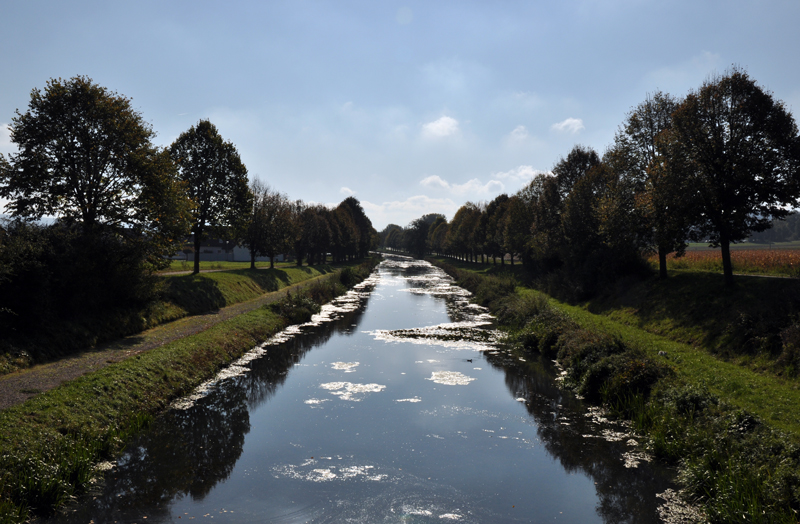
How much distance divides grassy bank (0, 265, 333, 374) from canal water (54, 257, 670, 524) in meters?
5.65

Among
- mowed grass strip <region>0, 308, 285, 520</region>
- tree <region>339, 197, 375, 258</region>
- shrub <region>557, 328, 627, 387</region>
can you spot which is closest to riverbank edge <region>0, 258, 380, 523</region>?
mowed grass strip <region>0, 308, 285, 520</region>

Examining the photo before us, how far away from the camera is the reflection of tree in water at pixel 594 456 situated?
958 cm

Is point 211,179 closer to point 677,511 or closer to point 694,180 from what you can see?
point 694,180

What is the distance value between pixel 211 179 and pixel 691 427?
134 ft

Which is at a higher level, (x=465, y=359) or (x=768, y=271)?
(x=768, y=271)

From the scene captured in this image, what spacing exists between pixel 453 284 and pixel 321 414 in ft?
156

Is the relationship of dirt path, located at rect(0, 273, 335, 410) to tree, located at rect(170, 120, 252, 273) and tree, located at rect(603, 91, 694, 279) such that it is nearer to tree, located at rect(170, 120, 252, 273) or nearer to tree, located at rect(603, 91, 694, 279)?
tree, located at rect(170, 120, 252, 273)

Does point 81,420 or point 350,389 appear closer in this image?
point 81,420

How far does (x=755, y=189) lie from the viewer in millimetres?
20578

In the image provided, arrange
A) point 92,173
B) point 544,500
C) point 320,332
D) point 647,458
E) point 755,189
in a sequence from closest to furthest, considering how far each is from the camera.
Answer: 1. point 544,500
2. point 647,458
3. point 755,189
4. point 92,173
5. point 320,332

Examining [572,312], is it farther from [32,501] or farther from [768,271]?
[32,501]

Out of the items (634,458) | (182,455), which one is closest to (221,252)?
(182,455)

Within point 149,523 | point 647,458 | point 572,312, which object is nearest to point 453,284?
point 572,312

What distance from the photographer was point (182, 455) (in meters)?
11.5
